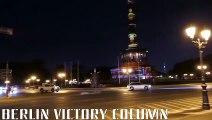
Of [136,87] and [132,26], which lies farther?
[132,26]

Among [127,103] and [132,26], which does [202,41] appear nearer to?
[127,103]

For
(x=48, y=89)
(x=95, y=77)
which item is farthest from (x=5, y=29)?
(x=95, y=77)

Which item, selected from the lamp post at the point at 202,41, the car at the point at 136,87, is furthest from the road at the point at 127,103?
the car at the point at 136,87

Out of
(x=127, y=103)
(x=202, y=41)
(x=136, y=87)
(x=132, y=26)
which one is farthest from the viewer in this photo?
(x=132, y=26)

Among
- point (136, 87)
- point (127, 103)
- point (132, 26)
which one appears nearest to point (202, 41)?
point (127, 103)

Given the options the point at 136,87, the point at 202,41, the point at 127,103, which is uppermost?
the point at 202,41

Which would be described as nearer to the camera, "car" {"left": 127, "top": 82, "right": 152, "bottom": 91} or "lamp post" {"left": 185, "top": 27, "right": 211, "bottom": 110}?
"lamp post" {"left": 185, "top": 27, "right": 211, "bottom": 110}

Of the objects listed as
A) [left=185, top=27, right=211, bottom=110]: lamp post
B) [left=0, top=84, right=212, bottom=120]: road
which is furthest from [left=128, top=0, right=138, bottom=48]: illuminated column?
[left=185, top=27, right=211, bottom=110]: lamp post

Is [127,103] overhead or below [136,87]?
below

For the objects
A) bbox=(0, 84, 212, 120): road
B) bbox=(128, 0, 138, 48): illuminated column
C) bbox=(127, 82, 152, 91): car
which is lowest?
bbox=(0, 84, 212, 120): road

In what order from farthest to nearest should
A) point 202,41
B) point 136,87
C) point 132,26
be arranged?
1. point 132,26
2. point 136,87
3. point 202,41

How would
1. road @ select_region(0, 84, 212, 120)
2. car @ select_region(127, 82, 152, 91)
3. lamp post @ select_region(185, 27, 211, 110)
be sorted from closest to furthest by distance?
road @ select_region(0, 84, 212, 120) < lamp post @ select_region(185, 27, 211, 110) < car @ select_region(127, 82, 152, 91)

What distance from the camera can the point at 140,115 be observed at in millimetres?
18297

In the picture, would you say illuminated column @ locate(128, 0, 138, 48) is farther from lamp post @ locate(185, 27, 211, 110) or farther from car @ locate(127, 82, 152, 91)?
lamp post @ locate(185, 27, 211, 110)
